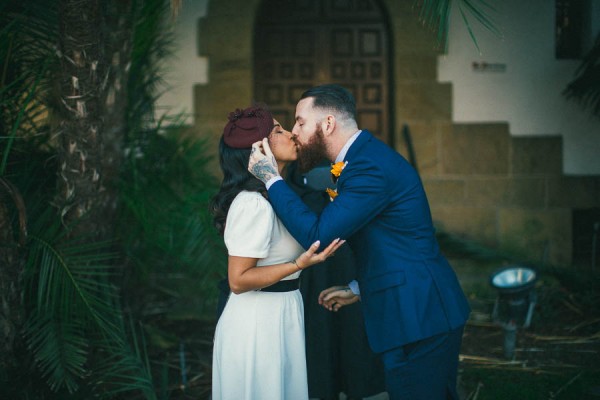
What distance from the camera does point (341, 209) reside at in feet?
7.96

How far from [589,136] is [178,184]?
4.38m

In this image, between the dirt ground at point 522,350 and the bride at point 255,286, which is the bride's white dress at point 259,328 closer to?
the bride at point 255,286

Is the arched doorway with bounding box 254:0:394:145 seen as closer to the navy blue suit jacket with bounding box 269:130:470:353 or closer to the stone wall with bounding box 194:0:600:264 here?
the stone wall with bounding box 194:0:600:264

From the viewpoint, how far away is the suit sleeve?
241 cm

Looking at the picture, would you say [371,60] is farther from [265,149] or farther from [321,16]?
[265,149]

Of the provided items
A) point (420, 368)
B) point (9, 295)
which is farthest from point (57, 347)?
point (420, 368)

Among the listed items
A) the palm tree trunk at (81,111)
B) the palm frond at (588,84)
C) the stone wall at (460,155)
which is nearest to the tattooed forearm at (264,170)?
the palm tree trunk at (81,111)

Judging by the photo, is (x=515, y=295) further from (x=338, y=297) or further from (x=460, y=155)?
(x=338, y=297)

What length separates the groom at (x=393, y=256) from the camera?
2.44m

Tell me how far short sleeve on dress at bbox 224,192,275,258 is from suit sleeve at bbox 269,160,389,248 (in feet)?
0.20

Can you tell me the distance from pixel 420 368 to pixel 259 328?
2.17 feet

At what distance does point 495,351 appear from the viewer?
4871 mm

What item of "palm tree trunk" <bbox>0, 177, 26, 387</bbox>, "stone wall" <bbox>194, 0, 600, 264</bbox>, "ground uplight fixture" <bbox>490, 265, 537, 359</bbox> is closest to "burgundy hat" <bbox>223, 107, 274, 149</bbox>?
"palm tree trunk" <bbox>0, 177, 26, 387</bbox>

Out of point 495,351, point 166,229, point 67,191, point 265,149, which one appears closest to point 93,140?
point 67,191
